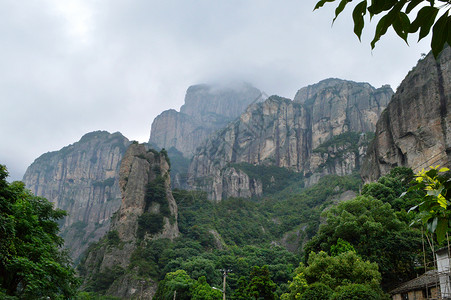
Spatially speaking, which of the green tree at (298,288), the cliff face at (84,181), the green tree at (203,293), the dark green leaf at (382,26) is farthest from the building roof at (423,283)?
the cliff face at (84,181)

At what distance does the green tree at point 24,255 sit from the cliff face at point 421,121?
38560 millimetres

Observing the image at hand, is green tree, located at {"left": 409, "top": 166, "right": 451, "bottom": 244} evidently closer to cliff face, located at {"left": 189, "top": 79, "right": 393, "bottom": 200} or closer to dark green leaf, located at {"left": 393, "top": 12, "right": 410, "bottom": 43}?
dark green leaf, located at {"left": 393, "top": 12, "right": 410, "bottom": 43}

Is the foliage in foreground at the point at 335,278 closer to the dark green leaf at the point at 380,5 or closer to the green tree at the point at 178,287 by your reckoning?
the green tree at the point at 178,287

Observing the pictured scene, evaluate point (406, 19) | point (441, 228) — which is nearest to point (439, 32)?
point (406, 19)

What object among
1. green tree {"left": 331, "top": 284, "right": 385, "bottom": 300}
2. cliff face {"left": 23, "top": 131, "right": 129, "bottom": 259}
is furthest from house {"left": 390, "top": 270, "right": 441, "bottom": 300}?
cliff face {"left": 23, "top": 131, "right": 129, "bottom": 259}

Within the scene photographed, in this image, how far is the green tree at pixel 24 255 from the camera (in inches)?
458

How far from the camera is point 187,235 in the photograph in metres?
71.6

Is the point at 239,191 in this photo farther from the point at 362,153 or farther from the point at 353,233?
the point at 353,233

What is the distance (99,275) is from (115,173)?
13023cm

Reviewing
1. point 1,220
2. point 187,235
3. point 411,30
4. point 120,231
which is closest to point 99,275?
point 120,231

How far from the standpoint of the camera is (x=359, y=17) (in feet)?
7.07

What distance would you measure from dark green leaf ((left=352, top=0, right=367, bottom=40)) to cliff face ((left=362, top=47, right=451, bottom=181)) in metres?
43.2

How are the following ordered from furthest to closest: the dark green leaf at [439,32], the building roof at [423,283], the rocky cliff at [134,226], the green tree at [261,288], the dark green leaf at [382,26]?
the rocky cliff at [134,226], the green tree at [261,288], the building roof at [423,283], the dark green leaf at [382,26], the dark green leaf at [439,32]

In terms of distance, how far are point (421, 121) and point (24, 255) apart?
145ft
